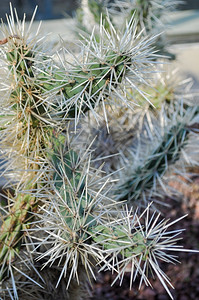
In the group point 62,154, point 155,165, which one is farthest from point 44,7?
point 62,154

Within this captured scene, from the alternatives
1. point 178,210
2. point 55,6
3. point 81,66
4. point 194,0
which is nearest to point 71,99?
point 81,66

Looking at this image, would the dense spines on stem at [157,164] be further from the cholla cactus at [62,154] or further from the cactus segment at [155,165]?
the cholla cactus at [62,154]

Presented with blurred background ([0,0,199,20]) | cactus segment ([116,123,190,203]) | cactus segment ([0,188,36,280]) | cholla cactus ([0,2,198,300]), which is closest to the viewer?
cholla cactus ([0,2,198,300])

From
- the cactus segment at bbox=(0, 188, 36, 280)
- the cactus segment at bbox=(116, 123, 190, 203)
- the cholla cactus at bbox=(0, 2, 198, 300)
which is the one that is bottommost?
the cactus segment at bbox=(116, 123, 190, 203)

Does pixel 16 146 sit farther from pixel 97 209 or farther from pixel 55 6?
pixel 55 6

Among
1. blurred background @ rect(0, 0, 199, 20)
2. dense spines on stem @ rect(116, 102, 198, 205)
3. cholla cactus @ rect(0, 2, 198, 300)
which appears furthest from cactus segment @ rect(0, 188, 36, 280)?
blurred background @ rect(0, 0, 199, 20)

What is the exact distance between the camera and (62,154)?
1.10 metres

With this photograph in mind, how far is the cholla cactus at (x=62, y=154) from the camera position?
93cm

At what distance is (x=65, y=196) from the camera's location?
1.00 meters

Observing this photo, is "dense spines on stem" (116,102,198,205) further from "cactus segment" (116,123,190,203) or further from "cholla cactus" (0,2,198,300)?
"cholla cactus" (0,2,198,300)

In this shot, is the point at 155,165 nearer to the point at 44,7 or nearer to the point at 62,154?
the point at 62,154

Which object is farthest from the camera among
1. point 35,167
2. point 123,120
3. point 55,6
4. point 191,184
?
point 55,6

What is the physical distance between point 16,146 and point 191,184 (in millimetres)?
2507

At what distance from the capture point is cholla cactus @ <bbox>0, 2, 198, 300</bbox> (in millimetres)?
930
